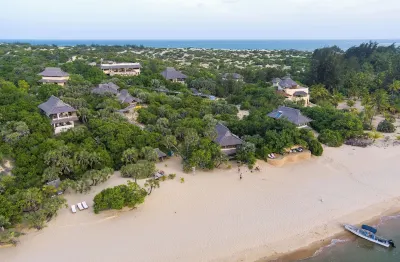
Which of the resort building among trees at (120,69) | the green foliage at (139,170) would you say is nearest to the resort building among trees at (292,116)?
the green foliage at (139,170)

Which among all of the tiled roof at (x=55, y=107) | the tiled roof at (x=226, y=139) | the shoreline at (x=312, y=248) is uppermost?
the tiled roof at (x=55, y=107)

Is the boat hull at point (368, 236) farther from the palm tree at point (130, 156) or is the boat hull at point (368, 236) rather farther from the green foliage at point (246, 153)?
the palm tree at point (130, 156)

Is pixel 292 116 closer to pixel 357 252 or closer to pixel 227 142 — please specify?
pixel 227 142

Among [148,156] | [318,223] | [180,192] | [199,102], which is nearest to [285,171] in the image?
[318,223]

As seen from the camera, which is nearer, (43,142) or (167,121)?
(43,142)

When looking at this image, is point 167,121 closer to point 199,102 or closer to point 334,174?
point 199,102

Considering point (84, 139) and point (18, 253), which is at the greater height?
point (84, 139)
